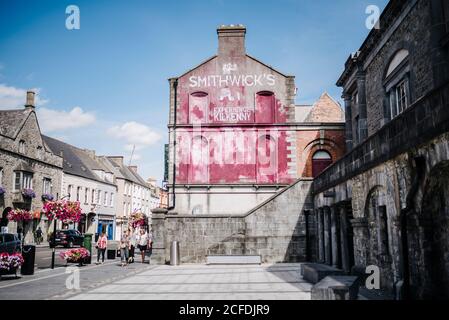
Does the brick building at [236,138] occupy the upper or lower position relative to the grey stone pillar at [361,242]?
upper

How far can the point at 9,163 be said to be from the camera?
102 ft

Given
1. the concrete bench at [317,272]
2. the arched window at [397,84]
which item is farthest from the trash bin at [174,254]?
the arched window at [397,84]

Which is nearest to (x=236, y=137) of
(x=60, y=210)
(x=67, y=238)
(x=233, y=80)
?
(x=233, y=80)

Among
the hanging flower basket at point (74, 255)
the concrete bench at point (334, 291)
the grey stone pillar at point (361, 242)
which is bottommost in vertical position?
the hanging flower basket at point (74, 255)

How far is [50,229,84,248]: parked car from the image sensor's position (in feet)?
95.4

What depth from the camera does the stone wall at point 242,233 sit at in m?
18.0

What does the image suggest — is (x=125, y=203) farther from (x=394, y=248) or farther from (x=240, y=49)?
(x=394, y=248)

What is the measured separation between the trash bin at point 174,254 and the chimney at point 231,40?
14.2 m

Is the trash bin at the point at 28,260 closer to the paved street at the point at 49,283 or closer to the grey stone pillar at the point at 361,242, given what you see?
the paved street at the point at 49,283

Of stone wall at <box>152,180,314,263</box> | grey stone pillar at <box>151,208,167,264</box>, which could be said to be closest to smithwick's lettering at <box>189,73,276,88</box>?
stone wall at <box>152,180,314,263</box>

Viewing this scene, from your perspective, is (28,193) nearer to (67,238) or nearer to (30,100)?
(67,238)

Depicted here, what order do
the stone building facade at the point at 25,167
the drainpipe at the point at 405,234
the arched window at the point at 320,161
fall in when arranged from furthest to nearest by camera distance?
the stone building facade at the point at 25,167, the arched window at the point at 320,161, the drainpipe at the point at 405,234

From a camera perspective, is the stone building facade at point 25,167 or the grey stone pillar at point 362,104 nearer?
the grey stone pillar at point 362,104

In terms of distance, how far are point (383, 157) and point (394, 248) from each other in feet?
7.14
